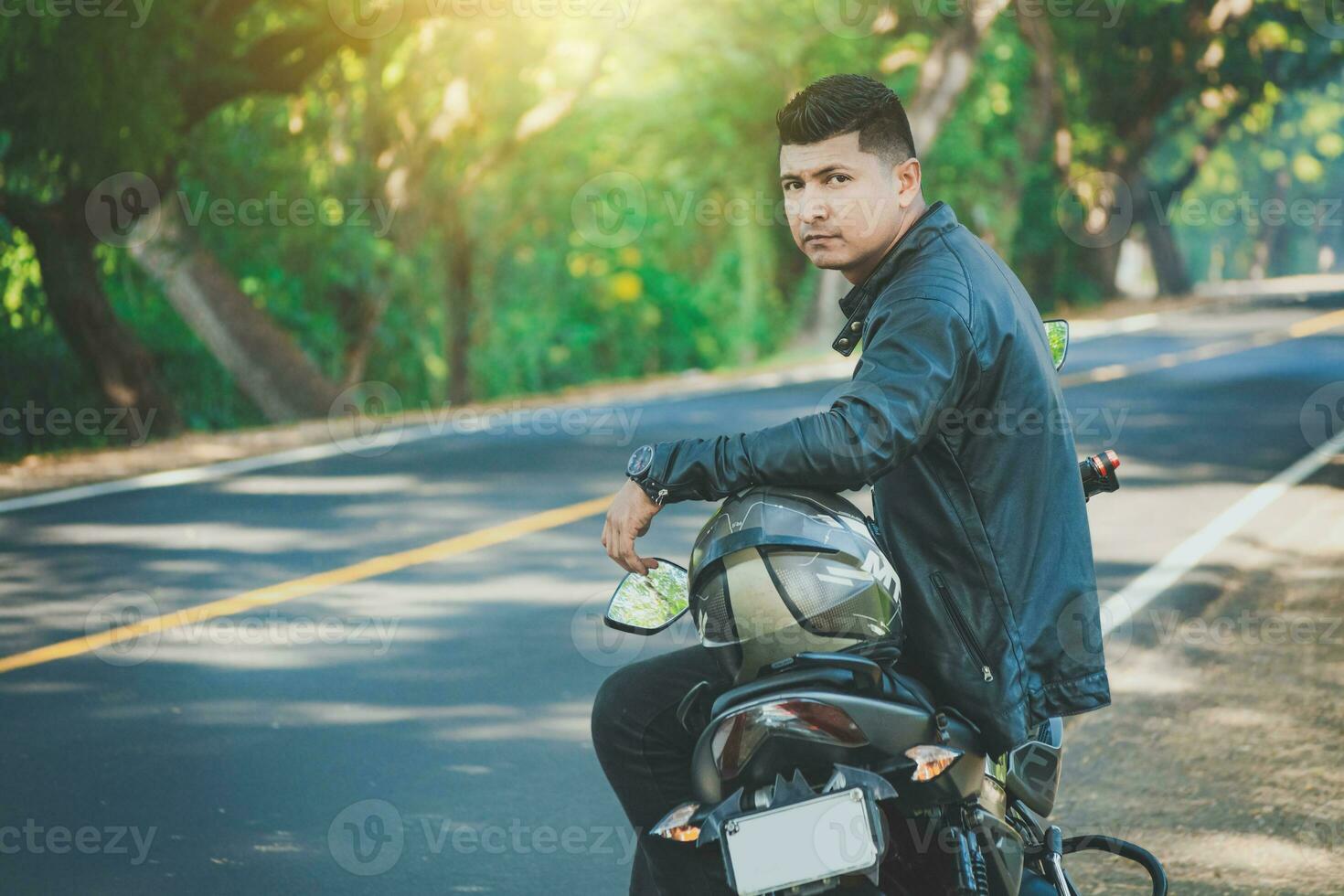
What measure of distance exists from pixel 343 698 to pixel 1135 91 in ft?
124

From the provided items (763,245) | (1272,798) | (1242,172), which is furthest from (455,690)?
(1242,172)

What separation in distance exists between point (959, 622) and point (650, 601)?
0.61 m

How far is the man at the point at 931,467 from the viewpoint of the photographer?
10.4 ft

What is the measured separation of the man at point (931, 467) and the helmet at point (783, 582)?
0.07 m

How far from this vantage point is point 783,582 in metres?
3.11

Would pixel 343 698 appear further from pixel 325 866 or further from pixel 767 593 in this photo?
pixel 767 593

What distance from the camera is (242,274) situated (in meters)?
23.2

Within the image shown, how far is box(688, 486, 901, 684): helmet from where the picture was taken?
10.2ft
